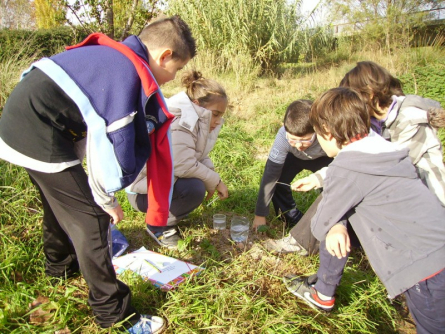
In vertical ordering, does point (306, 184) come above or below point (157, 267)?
above

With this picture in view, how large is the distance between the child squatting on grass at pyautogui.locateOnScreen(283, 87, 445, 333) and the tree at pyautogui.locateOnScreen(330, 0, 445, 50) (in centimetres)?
766

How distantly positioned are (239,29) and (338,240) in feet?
23.5

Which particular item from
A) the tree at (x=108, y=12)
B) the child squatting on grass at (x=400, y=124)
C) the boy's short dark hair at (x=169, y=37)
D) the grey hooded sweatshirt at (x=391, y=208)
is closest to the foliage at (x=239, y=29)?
the tree at (x=108, y=12)

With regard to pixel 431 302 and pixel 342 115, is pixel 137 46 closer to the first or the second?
pixel 342 115

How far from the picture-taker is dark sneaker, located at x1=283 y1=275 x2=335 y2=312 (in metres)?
1.95

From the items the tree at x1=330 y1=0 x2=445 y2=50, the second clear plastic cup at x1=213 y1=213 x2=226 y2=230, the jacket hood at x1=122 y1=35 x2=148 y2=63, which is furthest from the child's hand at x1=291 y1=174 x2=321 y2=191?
the tree at x1=330 y1=0 x2=445 y2=50

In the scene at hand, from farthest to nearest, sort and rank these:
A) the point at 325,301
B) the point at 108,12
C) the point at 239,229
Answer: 1. the point at 108,12
2. the point at 239,229
3. the point at 325,301

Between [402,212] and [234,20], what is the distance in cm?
736

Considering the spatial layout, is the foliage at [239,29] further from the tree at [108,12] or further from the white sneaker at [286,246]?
the white sneaker at [286,246]

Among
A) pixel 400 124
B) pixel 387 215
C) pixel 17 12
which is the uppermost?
pixel 17 12

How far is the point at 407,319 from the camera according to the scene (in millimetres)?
2188

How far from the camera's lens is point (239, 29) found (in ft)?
26.1

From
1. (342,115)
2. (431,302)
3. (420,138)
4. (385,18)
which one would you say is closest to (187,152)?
Result: (342,115)

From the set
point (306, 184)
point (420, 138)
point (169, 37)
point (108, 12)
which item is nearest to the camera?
point (169, 37)
